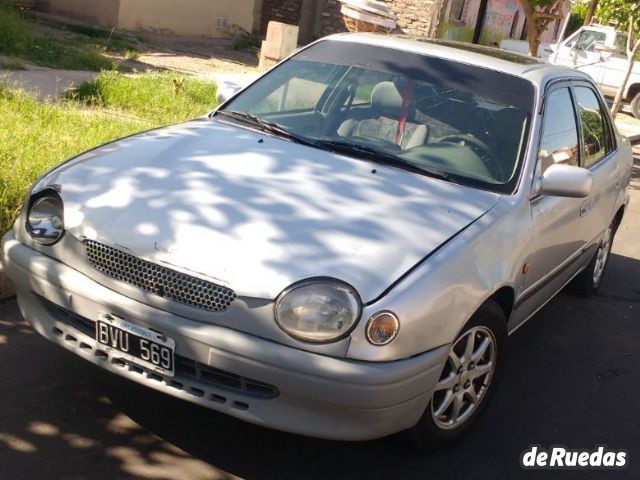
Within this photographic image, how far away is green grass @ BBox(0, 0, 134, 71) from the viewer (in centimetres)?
1255

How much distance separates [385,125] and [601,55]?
2085 centimetres

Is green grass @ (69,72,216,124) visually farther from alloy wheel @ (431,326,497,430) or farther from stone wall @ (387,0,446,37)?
stone wall @ (387,0,446,37)

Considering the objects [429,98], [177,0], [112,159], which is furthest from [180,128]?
[177,0]

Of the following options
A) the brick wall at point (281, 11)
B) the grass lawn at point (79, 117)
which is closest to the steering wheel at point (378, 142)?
the grass lawn at point (79, 117)

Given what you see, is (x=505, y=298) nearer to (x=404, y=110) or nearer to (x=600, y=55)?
(x=404, y=110)

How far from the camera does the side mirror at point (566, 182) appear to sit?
453 cm

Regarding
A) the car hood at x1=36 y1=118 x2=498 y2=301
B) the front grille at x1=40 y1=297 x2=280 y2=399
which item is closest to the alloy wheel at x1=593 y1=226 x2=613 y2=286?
the car hood at x1=36 y1=118 x2=498 y2=301

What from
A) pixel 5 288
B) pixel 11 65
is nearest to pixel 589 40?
pixel 11 65

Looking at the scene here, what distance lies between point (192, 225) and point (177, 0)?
16.5 metres

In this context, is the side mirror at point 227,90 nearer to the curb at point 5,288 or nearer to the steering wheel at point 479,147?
the steering wheel at point 479,147

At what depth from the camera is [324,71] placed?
17.6 ft

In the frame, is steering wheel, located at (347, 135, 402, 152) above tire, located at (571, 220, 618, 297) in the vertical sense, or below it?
above

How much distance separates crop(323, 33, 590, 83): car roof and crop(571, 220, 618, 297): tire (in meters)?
1.54

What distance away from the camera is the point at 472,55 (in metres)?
5.27
